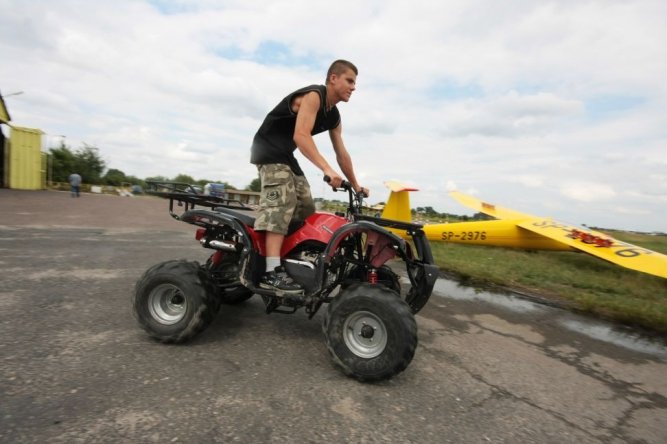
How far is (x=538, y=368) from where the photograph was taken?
11.6 ft

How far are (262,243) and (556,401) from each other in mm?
2785

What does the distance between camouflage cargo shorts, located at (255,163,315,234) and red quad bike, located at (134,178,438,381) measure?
205 millimetres

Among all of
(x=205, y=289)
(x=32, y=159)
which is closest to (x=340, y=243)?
(x=205, y=289)

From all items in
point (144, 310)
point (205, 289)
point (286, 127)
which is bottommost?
point (144, 310)

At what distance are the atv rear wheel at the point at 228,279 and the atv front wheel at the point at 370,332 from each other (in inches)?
45.0

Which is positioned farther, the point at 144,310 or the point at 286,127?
the point at 286,127

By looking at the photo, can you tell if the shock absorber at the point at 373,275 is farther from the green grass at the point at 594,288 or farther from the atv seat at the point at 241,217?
the green grass at the point at 594,288

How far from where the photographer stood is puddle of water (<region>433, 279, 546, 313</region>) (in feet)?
19.1

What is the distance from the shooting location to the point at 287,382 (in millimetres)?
2760

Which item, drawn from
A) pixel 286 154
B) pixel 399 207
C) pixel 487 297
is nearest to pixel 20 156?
pixel 399 207

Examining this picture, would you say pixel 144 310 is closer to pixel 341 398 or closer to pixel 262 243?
pixel 262 243

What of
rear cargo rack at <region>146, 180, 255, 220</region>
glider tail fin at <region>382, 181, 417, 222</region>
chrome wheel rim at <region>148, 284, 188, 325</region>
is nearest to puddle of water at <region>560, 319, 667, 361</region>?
glider tail fin at <region>382, 181, 417, 222</region>

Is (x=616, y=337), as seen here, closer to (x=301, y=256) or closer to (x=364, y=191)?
(x=364, y=191)

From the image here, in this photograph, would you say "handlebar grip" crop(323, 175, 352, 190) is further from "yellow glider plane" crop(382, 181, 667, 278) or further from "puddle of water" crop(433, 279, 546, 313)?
"yellow glider plane" crop(382, 181, 667, 278)
